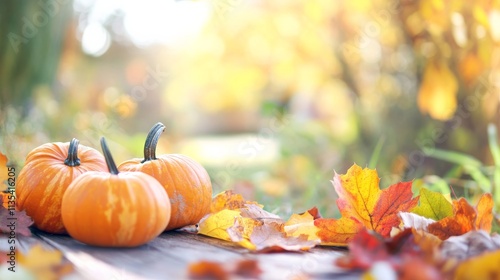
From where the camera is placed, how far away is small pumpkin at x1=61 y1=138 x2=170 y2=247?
1.18 m

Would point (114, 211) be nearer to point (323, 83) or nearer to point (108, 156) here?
point (108, 156)

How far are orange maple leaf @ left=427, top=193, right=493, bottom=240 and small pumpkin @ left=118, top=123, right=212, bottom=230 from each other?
21.0 inches

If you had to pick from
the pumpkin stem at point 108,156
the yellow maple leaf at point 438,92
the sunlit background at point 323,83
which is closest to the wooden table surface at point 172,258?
the pumpkin stem at point 108,156

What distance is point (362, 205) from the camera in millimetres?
1294

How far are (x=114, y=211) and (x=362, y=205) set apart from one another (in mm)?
519

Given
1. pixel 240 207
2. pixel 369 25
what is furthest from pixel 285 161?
pixel 240 207

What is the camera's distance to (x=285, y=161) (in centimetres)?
427

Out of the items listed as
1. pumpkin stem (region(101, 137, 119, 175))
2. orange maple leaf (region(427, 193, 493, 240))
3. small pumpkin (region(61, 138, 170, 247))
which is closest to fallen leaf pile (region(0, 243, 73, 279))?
small pumpkin (region(61, 138, 170, 247))

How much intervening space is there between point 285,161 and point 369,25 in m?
1.09

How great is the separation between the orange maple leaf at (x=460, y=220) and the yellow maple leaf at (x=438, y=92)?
56.4 inches

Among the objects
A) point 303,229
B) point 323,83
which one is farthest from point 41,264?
point 323,83

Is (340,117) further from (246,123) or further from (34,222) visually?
(246,123)

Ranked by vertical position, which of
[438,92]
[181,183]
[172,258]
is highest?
[438,92]

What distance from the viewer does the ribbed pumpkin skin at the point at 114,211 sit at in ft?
3.86
